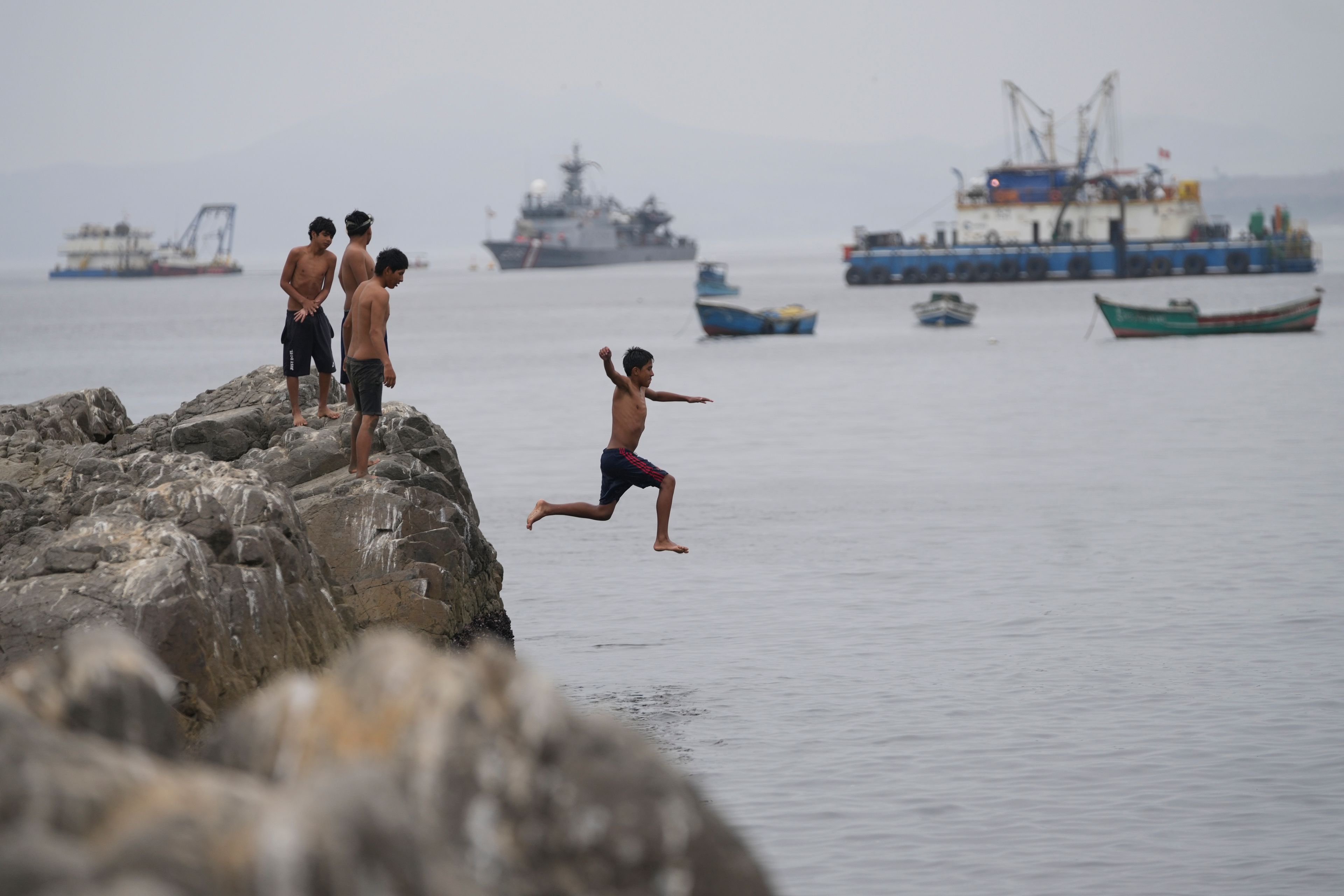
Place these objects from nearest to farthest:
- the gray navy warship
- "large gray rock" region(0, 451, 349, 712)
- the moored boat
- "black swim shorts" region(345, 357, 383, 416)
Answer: "large gray rock" region(0, 451, 349, 712) → "black swim shorts" region(345, 357, 383, 416) → the moored boat → the gray navy warship

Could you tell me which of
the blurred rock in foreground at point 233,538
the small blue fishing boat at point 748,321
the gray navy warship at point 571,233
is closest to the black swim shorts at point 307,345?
the blurred rock in foreground at point 233,538

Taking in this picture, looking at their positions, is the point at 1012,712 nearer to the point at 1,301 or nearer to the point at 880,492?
the point at 880,492

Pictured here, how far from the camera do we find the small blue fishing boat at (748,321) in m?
65.4

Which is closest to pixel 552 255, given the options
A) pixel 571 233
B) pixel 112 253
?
pixel 571 233

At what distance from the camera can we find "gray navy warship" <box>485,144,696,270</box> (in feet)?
589

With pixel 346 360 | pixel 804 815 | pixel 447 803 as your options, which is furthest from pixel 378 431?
pixel 447 803

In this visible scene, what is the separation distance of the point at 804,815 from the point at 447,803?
5.90 m

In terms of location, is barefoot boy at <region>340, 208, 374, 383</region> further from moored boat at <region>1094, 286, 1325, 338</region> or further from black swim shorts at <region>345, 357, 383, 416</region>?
moored boat at <region>1094, 286, 1325, 338</region>

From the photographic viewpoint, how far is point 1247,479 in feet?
77.4

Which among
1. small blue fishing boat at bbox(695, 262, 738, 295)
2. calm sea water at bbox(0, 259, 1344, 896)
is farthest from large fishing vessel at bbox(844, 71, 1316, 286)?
calm sea water at bbox(0, 259, 1344, 896)

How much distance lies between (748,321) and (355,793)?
62.8 meters

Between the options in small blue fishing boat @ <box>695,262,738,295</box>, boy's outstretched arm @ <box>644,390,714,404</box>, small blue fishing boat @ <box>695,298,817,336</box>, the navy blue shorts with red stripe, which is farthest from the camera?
small blue fishing boat @ <box>695,262,738,295</box>

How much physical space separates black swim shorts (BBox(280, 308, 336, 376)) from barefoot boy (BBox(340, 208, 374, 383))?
0.20 metres

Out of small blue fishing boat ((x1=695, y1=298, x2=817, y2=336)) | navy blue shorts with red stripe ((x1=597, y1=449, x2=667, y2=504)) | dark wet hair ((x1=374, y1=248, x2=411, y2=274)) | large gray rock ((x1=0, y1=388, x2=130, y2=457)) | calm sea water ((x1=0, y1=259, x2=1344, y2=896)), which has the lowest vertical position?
calm sea water ((x1=0, y1=259, x2=1344, y2=896))
